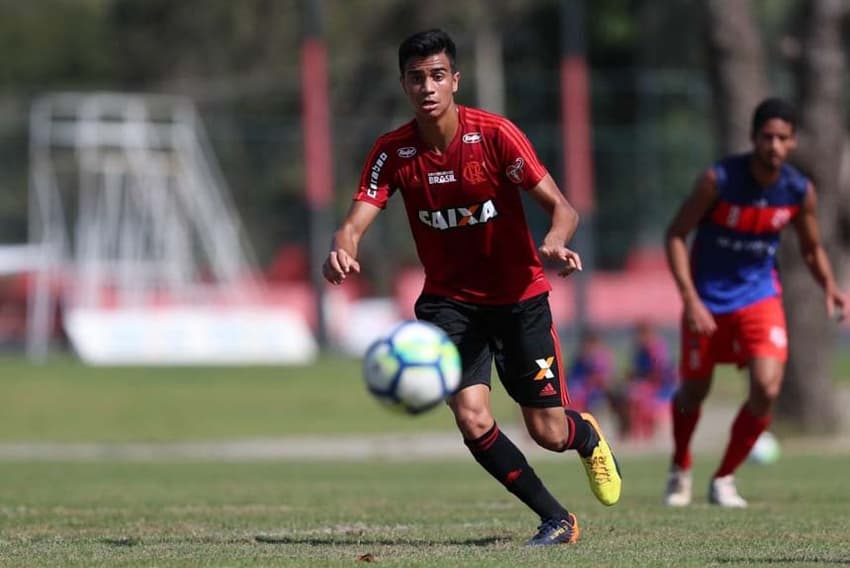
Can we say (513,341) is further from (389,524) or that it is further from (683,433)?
(683,433)

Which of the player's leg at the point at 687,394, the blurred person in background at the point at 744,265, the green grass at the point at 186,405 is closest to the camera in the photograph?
the blurred person in background at the point at 744,265

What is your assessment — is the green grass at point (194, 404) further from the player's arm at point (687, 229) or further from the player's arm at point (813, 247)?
the player's arm at point (687, 229)

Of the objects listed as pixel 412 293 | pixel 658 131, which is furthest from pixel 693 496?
pixel 658 131

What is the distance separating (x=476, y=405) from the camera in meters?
8.11

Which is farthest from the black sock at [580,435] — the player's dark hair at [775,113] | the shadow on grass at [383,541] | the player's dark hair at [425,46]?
the player's dark hair at [775,113]

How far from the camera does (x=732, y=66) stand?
21.7 metres

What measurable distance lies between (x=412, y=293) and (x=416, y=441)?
13.2 metres

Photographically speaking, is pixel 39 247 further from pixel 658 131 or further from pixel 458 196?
pixel 458 196

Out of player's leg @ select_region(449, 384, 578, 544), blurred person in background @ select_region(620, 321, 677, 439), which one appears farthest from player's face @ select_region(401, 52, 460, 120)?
blurred person in background @ select_region(620, 321, 677, 439)

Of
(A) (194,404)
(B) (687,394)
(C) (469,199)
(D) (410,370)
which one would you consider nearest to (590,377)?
(A) (194,404)

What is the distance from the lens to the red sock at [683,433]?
1109 centimetres

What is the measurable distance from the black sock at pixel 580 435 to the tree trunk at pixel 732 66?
44.5 ft

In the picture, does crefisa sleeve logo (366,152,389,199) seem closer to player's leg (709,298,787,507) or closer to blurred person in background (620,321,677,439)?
player's leg (709,298,787,507)

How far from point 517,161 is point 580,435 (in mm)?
1448
